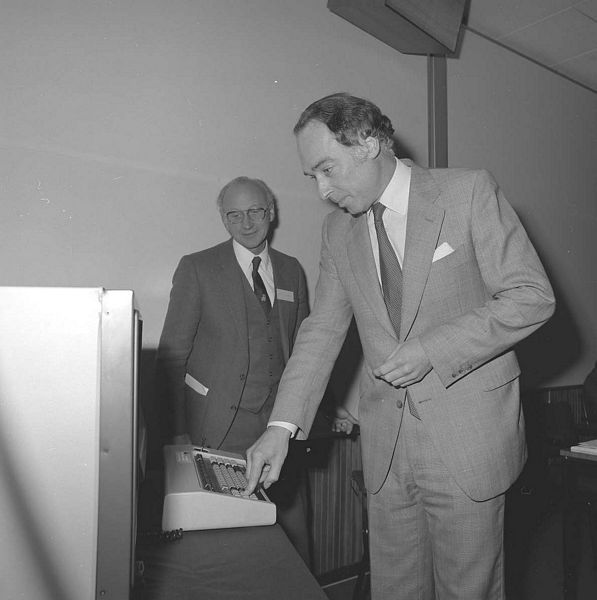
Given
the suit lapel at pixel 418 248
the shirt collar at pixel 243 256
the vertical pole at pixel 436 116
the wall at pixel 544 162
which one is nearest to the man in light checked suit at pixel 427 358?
the suit lapel at pixel 418 248

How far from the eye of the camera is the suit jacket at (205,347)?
2.35 meters

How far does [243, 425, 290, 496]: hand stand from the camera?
4.25 feet

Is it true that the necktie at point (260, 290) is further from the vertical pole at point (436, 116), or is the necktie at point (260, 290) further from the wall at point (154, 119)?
the vertical pole at point (436, 116)

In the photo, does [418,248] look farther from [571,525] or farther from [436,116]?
[436,116]

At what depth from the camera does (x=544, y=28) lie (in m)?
3.72

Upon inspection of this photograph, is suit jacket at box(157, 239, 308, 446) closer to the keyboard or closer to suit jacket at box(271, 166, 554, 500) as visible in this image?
suit jacket at box(271, 166, 554, 500)

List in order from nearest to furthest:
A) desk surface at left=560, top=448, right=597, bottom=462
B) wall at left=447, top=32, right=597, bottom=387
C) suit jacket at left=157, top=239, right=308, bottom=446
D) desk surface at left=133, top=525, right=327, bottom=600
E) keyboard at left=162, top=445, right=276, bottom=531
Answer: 1. desk surface at left=133, top=525, right=327, bottom=600
2. keyboard at left=162, top=445, right=276, bottom=531
3. desk surface at left=560, top=448, right=597, bottom=462
4. suit jacket at left=157, top=239, right=308, bottom=446
5. wall at left=447, top=32, right=597, bottom=387

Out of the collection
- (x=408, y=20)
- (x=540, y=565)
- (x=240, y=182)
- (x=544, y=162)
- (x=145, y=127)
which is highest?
(x=408, y=20)

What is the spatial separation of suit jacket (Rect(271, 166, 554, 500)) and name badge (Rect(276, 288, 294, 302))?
41.7 inches

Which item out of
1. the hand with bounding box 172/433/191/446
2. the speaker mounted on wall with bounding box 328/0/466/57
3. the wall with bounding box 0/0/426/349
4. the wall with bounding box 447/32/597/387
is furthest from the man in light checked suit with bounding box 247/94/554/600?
the wall with bounding box 447/32/597/387

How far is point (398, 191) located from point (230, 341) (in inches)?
45.8

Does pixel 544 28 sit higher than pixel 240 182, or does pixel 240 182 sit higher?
pixel 544 28

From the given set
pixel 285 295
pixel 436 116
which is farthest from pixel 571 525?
pixel 436 116

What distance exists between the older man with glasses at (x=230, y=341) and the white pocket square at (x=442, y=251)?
46.7 inches
